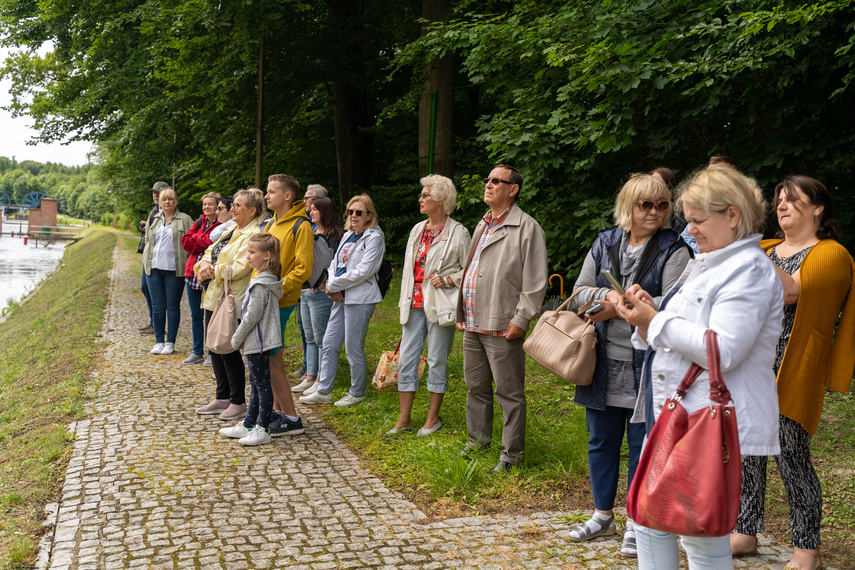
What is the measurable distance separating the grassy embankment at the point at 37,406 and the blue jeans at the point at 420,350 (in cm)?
267

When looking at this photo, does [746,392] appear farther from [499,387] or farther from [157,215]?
[157,215]

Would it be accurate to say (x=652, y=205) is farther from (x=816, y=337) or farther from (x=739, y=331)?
(x=739, y=331)

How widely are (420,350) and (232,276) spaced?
1717 mm

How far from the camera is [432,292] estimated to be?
5672 mm

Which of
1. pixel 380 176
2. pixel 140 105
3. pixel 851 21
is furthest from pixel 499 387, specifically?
pixel 140 105

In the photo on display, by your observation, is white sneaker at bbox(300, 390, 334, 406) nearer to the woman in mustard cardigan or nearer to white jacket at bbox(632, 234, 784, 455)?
the woman in mustard cardigan

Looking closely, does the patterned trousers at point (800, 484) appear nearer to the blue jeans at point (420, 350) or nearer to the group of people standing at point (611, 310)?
the group of people standing at point (611, 310)

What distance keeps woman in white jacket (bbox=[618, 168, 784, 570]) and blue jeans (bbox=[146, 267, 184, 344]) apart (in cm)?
784

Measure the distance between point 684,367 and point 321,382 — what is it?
507 cm

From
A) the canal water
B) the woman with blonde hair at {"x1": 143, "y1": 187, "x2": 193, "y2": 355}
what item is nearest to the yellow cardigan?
the woman with blonde hair at {"x1": 143, "y1": 187, "x2": 193, "y2": 355}

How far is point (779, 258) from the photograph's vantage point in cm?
372

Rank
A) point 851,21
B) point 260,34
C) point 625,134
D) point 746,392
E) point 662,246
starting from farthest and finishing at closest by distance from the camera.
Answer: point 260,34
point 625,134
point 851,21
point 662,246
point 746,392

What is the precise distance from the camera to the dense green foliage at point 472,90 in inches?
273

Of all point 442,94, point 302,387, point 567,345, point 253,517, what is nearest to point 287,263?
point 302,387
